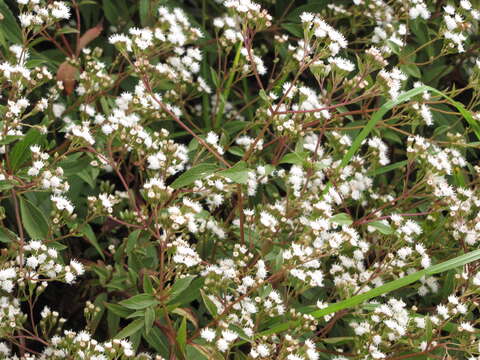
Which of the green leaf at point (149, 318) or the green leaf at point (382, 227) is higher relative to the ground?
the green leaf at point (149, 318)

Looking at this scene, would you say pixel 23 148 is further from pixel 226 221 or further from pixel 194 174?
pixel 226 221

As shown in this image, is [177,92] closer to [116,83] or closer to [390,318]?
[116,83]

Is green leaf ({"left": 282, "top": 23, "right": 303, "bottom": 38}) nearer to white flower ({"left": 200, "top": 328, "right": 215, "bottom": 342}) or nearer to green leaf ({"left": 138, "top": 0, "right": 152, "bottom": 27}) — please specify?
green leaf ({"left": 138, "top": 0, "right": 152, "bottom": 27})

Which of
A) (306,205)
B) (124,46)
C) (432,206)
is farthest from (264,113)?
(432,206)

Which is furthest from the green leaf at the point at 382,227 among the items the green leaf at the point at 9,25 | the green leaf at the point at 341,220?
the green leaf at the point at 9,25

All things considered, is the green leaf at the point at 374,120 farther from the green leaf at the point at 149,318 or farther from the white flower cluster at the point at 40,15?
the white flower cluster at the point at 40,15

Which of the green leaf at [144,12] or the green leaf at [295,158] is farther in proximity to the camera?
the green leaf at [144,12]
